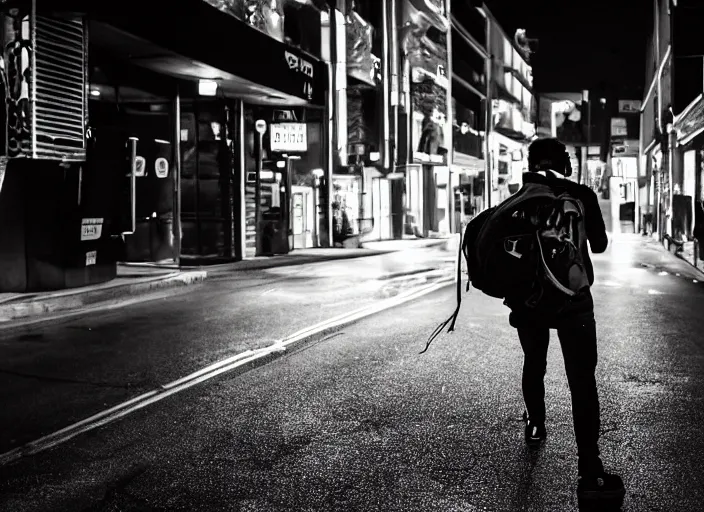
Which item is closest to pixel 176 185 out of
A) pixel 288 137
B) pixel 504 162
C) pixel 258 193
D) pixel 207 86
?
pixel 207 86

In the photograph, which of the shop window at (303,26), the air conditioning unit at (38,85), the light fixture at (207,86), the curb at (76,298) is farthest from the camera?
the shop window at (303,26)

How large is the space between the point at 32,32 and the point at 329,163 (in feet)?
61.6

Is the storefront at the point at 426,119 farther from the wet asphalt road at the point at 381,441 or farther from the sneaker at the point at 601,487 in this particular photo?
the sneaker at the point at 601,487

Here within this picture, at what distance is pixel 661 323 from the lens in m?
10.7

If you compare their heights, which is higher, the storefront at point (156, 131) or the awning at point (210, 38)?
the awning at point (210, 38)

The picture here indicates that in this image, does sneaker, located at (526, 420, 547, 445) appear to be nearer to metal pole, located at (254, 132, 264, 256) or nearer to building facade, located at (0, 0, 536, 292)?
building facade, located at (0, 0, 536, 292)

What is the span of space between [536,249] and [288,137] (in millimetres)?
22372

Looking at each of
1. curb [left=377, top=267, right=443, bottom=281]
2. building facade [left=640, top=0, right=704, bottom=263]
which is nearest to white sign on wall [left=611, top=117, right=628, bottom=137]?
building facade [left=640, top=0, right=704, bottom=263]

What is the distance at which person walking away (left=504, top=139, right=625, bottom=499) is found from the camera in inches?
164

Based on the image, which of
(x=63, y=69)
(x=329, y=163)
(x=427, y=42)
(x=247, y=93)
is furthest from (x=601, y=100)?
(x=63, y=69)

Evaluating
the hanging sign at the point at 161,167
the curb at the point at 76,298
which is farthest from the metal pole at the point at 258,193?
the curb at the point at 76,298

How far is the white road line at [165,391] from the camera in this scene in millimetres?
5246

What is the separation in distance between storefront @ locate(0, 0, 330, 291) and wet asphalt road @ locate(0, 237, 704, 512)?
653 centimetres

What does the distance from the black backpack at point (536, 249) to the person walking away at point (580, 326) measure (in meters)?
0.05
